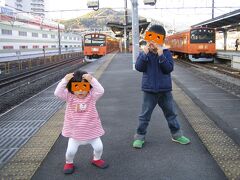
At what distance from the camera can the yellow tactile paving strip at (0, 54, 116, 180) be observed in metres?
3.72

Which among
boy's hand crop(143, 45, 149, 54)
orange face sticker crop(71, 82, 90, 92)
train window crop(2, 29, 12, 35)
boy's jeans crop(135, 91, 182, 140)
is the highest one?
train window crop(2, 29, 12, 35)

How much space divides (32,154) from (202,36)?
24120mm

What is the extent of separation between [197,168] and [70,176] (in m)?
1.45

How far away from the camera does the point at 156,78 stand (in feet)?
14.6

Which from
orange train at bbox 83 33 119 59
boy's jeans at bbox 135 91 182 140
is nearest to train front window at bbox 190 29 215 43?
orange train at bbox 83 33 119 59

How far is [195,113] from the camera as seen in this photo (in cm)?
667

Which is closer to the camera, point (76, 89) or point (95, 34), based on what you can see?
point (76, 89)

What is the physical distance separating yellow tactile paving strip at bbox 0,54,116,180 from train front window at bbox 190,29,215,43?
22.0 meters

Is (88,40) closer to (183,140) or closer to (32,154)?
(183,140)

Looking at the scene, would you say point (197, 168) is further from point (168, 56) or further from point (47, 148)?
point (47, 148)

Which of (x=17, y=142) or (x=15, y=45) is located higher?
(x=15, y=45)

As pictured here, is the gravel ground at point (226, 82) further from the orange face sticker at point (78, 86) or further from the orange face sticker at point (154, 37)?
the orange face sticker at point (78, 86)

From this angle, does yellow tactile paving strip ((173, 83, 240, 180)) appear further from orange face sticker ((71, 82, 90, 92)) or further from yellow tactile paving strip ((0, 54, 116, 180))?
yellow tactile paving strip ((0, 54, 116, 180))

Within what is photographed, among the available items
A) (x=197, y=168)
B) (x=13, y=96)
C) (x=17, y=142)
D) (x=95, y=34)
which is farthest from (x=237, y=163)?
(x=95, y=34)
